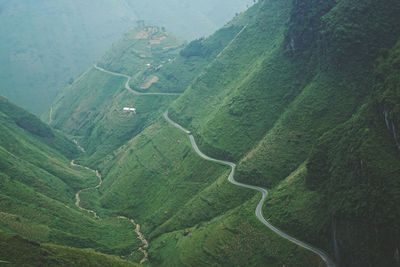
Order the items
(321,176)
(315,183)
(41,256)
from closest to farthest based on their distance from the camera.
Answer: (41,256), (321,176), (315,183)

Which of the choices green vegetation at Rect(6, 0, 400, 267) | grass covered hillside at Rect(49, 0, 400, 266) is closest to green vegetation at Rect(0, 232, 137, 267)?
green vegetation at Rect(6, 0, 400, 267)

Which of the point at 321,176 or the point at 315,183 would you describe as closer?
the point at 321,176

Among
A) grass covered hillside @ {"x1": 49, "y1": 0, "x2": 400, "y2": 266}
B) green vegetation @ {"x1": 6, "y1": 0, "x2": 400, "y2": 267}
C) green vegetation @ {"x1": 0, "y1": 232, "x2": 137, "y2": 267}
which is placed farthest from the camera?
green vegetation @ {"x1": 6, "y1": 0, "x2": 400, "y2": 267}

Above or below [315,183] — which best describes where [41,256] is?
above

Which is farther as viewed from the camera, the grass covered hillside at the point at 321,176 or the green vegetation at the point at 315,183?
the green vegetation at the point at 315,183

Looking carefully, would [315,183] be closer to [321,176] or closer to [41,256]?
[321,176]

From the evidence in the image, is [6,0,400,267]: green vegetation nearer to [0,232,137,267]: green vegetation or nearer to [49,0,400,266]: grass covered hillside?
[49,0,400,266]: grass covered hillside

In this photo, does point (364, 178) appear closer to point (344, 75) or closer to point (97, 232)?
point (344, 75)

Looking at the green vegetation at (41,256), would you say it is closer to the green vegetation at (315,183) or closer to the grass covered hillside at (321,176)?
the green vegetation at (315,183)

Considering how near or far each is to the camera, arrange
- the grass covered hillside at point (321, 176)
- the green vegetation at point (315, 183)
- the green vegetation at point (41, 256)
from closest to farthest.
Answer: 1. the green vegetation at point (41, 256)
2. the grass covered hillside at point (321, 176)
3. the green vegetation at point (315, 183)

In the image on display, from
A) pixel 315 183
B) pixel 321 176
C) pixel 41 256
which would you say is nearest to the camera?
pixel 41 256

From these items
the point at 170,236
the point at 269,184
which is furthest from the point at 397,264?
the point at 170,236

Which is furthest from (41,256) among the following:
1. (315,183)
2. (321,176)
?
(321,176)

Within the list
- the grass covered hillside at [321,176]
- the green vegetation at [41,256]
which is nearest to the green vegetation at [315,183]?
the grass covered hillside at [321,176]
